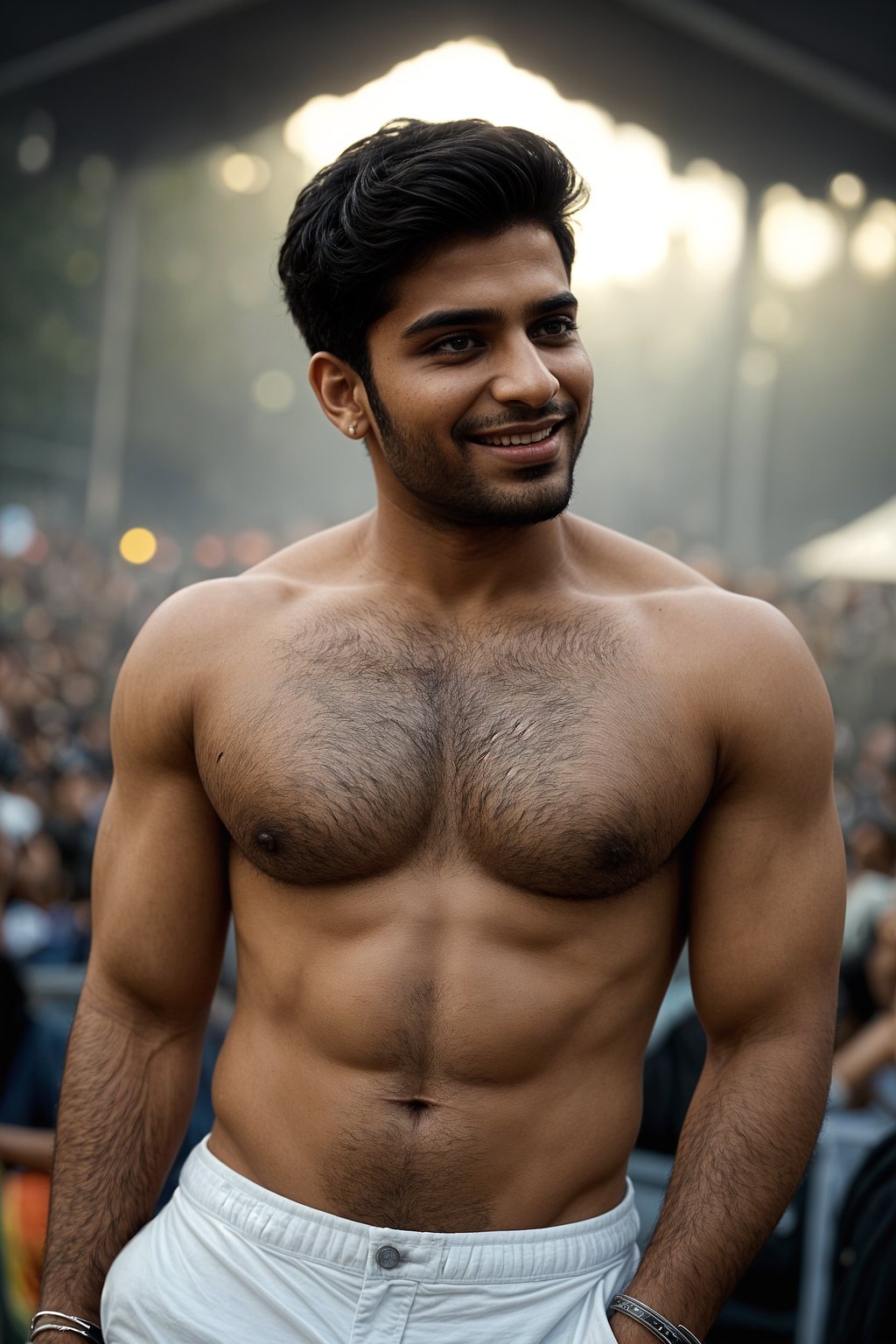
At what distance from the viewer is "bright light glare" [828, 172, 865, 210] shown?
10633mm

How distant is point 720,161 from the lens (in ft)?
35.0

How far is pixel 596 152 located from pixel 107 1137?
967 centimetres

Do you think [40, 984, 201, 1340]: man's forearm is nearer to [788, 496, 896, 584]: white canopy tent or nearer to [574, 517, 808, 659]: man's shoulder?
[574, 517, 808, 659]: man's shoulder

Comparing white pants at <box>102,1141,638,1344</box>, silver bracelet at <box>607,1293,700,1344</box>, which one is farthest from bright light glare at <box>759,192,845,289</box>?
silver bracelet at <box>607,1293,700,1344</box>

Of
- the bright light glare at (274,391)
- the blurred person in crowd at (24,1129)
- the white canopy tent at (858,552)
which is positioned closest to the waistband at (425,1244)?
the blurred person in crowd at (24,1129)

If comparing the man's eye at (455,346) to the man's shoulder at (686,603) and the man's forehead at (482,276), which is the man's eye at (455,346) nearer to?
the man's forehead at (482,276)

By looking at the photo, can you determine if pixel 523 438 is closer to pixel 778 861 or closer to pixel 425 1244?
pixel 778 861

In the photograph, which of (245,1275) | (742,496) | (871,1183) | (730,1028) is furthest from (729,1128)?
(742,496)

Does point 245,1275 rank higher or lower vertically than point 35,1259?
higher

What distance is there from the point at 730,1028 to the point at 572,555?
73cm

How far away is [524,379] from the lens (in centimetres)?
186

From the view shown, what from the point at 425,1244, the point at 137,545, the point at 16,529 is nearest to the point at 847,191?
the point at 137,545

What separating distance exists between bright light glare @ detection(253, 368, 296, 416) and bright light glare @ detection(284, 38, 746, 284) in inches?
83.6

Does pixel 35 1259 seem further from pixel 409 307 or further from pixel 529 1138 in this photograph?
pixel 409 307
